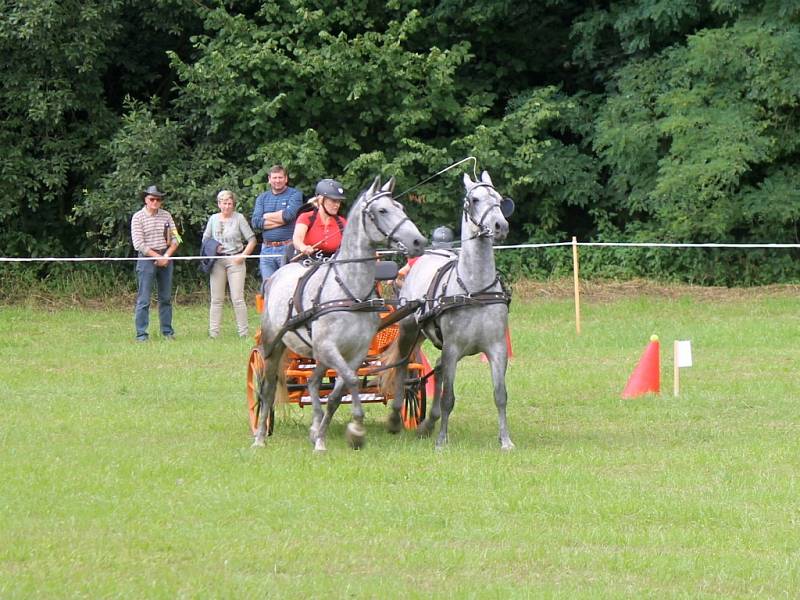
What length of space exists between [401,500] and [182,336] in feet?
38.4

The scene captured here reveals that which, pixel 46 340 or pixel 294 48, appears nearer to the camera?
pixel 46 340

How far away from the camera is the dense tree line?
78.7 feet

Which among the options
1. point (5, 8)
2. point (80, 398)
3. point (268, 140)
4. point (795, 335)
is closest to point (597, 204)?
point (268, 140)

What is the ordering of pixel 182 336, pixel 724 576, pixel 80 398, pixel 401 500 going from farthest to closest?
pixel 182 336 → pixel 80 398 → pixel 401 500 → pixel 724 576

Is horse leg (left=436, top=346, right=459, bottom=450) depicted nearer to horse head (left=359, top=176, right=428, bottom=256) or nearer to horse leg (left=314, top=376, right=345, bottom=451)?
horse leg (left=314, top=376, right=345, bottom=451)

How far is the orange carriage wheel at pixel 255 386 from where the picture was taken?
38.0 feet

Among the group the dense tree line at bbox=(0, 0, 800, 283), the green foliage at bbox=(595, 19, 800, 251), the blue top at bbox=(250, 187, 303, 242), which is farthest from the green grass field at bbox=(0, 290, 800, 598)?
the dense tree line at bbox=(0, 0, 800, 283)

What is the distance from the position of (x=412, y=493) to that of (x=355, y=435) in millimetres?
1655

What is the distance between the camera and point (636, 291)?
24.4 meters

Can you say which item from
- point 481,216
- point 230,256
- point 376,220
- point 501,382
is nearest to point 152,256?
point 230,256

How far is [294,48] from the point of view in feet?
83.6

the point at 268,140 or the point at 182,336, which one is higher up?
the point at 268,140

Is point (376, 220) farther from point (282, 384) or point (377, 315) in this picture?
point (282, 384)

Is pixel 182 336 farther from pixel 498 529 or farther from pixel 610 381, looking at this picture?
pixel 498 529
